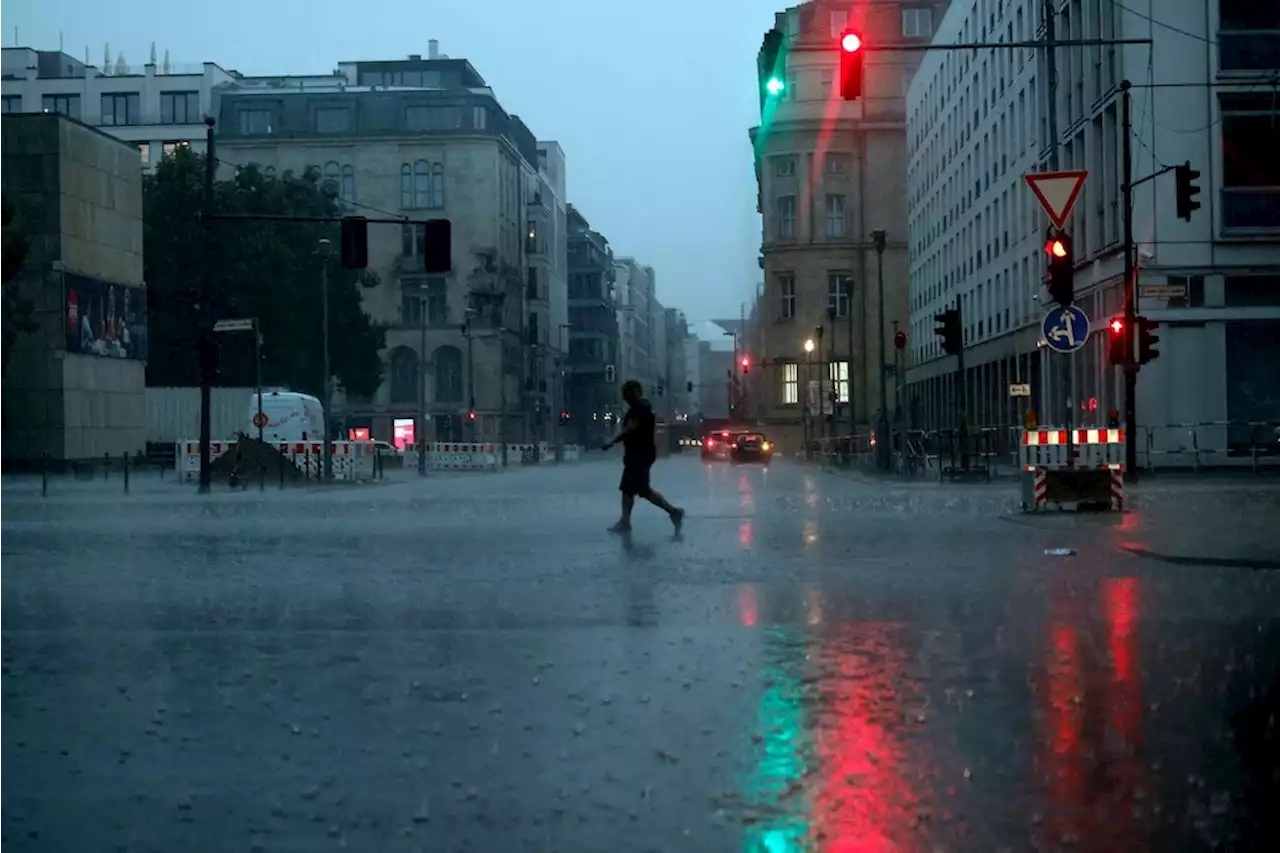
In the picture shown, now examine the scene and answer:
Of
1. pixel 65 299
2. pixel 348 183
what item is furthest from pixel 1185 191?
pixel 348 183

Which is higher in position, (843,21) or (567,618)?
(843,21)

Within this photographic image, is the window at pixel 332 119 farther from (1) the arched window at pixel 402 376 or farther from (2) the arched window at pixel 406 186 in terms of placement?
(1) the arched window at pixel 402 376

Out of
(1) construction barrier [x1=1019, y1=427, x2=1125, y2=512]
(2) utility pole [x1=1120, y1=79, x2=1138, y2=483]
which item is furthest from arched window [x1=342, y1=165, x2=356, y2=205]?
→ (1) construction barrier [x1=1019, y1=427, x2=1125, y2=512]

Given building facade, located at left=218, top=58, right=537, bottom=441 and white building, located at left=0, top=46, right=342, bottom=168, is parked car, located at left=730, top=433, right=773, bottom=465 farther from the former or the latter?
white building, located at left=0, top=46, right=342, bottom=168

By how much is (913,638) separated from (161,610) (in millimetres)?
5727

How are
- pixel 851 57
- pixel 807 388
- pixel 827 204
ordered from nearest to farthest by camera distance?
pixel 851 57, pixel 807 388, pixel 827 204

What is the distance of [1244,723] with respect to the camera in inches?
328

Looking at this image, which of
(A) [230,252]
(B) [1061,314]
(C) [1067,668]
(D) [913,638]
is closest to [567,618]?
(D) [913,638]

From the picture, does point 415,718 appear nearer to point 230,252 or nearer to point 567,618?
point 567,618

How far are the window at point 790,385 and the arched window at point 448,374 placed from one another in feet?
62.8

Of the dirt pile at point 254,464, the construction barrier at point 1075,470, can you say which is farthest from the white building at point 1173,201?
the dirt pile at point 254,464

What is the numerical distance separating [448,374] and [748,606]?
101 metres

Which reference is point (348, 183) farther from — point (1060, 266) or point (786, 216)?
point (1060, 266)

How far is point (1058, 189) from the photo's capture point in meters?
22.5
